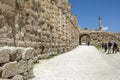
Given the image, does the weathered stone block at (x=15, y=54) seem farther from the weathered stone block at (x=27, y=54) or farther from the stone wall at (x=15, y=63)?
the weathered stone block at (x=27, y=54)

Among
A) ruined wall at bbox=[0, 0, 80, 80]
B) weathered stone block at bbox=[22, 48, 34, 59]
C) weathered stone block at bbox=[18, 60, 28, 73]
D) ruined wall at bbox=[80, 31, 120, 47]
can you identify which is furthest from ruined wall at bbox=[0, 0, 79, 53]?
ruined wall at bbox=[80, 31, 120, 47]

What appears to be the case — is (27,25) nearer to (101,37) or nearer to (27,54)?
(27,54)

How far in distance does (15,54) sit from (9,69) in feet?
1.43

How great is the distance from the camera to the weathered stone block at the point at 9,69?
4.88 m

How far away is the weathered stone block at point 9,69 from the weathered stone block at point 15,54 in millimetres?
117

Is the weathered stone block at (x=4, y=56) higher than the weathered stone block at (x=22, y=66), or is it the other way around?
the weathered stone block at (x=4, y=56)

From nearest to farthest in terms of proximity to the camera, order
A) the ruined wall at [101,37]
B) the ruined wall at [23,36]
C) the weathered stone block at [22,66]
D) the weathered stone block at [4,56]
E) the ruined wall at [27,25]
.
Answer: the weathered stone block at [4,56], the ruined wall at [23,36], the weathered stone block at [22,66], the ruined wall at [27,25], the ruined wall at [101,37]

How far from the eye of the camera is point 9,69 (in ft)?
16.6

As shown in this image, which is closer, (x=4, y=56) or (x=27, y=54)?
(x=4, y=56)

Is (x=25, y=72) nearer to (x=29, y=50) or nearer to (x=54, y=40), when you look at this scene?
(x=29, y=50)

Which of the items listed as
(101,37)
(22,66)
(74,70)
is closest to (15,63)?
(22,66)

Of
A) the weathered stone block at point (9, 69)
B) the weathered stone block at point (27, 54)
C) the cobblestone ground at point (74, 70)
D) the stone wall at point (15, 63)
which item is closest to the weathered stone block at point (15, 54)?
the stone wall at point (15, 63)

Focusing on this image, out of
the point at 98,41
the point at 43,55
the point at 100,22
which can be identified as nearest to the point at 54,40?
the point at 43,55

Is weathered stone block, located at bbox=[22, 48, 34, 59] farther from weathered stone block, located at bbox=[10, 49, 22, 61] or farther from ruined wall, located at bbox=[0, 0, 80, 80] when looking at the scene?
weathered stone block, located at bbox=[10, 49, 22, 61]
